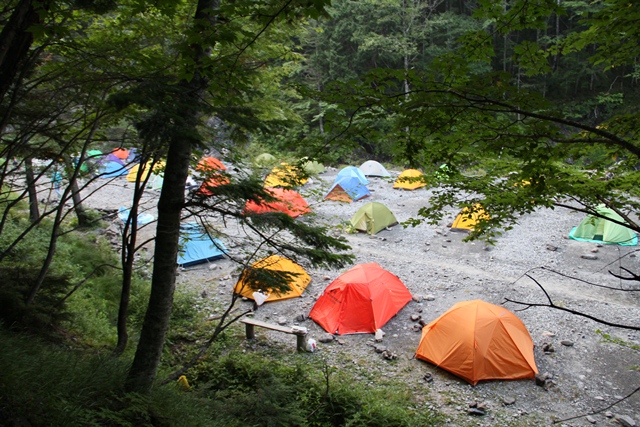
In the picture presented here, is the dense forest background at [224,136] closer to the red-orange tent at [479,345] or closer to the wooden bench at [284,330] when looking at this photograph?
the wooden bench at [284,330]

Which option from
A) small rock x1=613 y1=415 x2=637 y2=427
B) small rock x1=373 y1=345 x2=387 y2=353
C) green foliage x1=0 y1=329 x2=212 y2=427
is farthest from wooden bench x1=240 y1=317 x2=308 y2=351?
small rock x1=613 y1=415 x2=637 y2=427

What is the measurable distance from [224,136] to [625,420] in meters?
7.34

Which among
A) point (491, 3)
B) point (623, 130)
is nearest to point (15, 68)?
point (491, 3)

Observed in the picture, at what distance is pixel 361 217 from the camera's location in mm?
14883

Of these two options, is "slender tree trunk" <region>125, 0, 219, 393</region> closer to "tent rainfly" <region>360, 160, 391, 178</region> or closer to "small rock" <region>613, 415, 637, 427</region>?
"small rock" <region>613, 415, 637, 427</region>

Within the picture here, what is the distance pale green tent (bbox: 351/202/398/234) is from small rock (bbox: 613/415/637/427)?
9093mm

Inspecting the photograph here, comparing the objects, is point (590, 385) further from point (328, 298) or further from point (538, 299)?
point (328, 298)

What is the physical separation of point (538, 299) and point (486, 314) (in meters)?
3.09

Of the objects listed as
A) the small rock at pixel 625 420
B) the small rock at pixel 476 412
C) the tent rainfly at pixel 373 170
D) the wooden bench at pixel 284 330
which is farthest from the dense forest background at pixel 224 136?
the tent rainfly at pixel 373 170

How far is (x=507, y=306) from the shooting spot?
9633 mm

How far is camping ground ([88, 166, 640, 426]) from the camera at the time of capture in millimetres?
6781

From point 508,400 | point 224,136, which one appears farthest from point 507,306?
point 224,136

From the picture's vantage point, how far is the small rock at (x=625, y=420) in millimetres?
6121

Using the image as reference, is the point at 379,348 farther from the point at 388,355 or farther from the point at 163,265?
the point at 163,265
